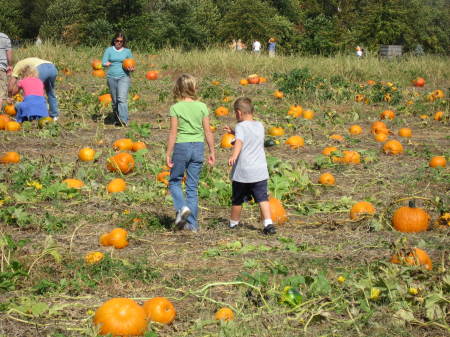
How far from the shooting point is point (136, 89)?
49.5 ft

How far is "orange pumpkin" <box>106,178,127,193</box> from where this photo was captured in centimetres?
677

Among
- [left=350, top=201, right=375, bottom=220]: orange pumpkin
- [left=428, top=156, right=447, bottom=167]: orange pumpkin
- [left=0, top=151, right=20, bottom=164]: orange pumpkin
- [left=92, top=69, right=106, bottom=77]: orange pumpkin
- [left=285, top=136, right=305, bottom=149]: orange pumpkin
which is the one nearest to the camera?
[left=350, top=201, right=375, bottom=220]: orange pumpkin

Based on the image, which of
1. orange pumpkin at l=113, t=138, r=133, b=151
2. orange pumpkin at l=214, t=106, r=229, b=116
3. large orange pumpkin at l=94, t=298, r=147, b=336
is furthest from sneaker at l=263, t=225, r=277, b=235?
orange pumpkin at l=214, t=106, r=229, b=116

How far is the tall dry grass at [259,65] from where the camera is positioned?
1742 centimetres

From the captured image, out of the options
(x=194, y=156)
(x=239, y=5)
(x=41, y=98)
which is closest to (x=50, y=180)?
(x=194, y=156)

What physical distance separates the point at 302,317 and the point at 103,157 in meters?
5.33

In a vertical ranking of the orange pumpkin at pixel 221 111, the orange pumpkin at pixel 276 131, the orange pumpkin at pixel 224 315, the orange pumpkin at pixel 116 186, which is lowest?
the orange pumpkin at pixel 221 111

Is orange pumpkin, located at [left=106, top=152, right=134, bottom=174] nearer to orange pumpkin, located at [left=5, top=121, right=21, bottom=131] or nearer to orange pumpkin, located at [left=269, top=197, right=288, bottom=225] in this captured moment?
orange pumpkin, located at [left=269, top=197, right=288, bottom=225]

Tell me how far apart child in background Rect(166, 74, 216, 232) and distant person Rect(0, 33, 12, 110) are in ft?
16.2

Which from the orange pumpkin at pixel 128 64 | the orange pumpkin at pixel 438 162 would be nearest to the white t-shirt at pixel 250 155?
the orange pumpkin at pixel 438 162

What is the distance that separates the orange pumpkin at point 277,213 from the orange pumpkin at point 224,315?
2.16 meters

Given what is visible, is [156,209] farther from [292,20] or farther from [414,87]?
[292,20]

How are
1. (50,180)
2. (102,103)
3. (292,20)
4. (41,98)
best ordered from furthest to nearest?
(292,20) < (102,103) < (41,98) < (50,180)

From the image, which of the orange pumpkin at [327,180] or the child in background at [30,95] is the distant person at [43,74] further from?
the orange pumpkin at [327,180]
